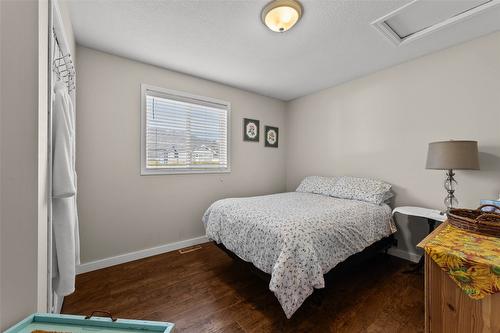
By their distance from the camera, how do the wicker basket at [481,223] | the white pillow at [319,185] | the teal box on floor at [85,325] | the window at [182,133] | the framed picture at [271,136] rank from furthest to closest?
the framed picture at [271,136]
the white pillow at [319,185]
the window at [182,133]
the wicker basket at [481,223]
the teal box on floor at [85,325]

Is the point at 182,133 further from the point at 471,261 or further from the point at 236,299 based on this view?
the point at 471,261

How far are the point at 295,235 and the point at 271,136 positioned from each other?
2643 mm

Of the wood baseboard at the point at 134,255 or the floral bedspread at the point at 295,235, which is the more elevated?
the floral bedspread at the point at 295,235

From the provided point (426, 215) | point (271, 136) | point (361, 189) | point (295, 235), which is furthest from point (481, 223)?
point (271, 136)

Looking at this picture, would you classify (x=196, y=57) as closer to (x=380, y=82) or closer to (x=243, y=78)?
(x=243, y=78)

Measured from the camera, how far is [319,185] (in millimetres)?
3131

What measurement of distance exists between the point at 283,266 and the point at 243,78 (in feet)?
8.54

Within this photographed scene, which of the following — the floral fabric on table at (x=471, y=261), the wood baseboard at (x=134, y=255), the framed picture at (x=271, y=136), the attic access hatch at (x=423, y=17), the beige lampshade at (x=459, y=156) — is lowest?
the wood baseboard at (x=134, y=255)

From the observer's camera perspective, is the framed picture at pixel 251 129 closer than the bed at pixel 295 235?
No

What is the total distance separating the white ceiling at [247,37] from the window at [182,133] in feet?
1.41

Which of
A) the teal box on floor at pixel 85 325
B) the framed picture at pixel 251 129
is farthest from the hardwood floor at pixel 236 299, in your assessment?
the framed picture at pixel 251 129

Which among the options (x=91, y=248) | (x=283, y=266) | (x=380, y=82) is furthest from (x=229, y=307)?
(x=380, y=82)

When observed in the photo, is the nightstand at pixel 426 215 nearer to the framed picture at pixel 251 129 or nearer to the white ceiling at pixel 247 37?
the white ceiling at pixel 247 37

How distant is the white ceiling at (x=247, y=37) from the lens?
1.66 meters
